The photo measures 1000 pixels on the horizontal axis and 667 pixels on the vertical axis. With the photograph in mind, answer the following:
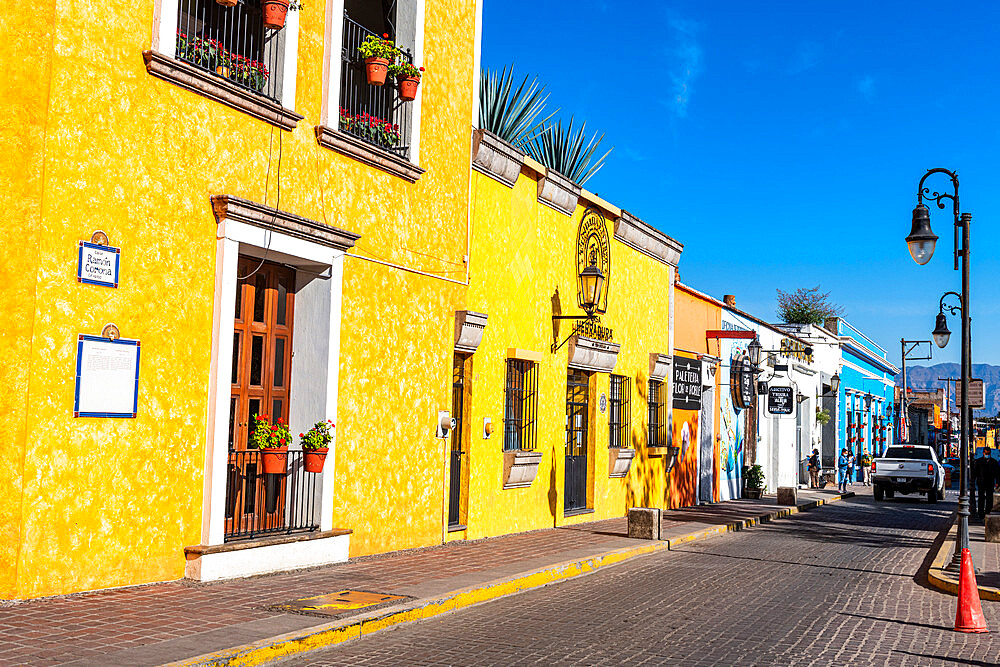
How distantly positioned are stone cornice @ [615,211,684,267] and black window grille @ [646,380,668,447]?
2.87 metres

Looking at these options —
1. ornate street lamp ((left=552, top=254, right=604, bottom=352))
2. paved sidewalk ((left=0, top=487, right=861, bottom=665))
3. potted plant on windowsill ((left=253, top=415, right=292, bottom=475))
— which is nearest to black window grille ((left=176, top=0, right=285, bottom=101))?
potted plant on windowsill ((left=253, top=415, right=292, bottom=475))

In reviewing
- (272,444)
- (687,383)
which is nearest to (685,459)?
(687,383)

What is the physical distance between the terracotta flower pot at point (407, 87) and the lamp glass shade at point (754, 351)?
17550 millimetres

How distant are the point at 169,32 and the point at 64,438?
3.72 meters

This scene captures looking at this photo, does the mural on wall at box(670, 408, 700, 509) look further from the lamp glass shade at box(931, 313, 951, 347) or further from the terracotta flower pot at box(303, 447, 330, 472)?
the terracotta flower pot at box(303, 447, 330, 472)

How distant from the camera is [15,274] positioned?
25.2 feet

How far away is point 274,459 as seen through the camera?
10102 millimetres

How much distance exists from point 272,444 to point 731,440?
62.1 ft

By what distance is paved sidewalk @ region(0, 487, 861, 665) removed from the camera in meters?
6.43

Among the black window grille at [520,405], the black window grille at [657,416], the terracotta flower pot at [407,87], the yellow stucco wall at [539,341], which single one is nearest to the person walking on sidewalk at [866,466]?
the black window grille at [657,416]

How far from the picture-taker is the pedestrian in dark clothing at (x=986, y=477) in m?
23.7

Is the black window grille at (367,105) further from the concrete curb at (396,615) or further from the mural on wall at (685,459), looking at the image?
the mural on wall at (685,459)

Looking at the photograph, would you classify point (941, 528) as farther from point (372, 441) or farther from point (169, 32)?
point (169, 32)

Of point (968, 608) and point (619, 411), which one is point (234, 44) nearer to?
point (968, 608)
